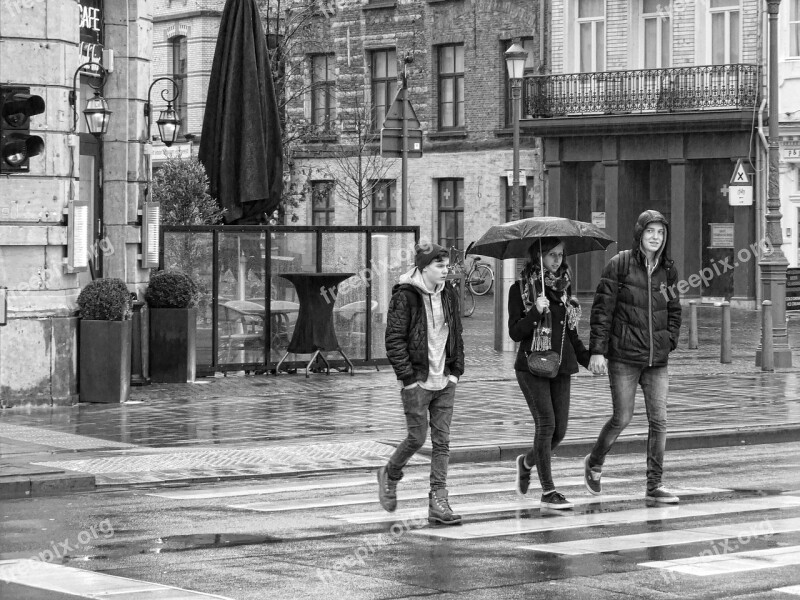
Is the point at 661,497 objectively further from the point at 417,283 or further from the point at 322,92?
the point at 322,92

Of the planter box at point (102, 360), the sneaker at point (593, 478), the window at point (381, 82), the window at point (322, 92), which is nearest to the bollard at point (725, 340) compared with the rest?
the planter box at point (102, 360)

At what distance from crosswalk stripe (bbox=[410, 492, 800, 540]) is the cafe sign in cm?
1007

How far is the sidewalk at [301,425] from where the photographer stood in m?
12.4

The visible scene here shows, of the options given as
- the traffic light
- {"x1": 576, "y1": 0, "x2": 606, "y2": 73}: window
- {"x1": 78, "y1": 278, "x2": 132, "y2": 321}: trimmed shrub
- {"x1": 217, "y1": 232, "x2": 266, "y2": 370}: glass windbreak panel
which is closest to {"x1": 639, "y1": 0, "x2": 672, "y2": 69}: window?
{"x1": 576, "y1": 0, "x2": 606, "y2": 73}: window

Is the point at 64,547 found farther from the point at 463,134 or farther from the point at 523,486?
the point at 463,134

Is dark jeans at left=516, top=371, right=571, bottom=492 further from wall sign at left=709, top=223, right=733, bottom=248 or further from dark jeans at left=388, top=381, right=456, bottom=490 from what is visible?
wall sign at left=709, top=223, right=733, bottom=248

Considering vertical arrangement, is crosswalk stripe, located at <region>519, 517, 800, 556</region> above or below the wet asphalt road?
above

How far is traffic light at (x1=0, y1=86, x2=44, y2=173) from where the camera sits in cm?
1205

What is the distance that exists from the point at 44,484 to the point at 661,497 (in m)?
4.29

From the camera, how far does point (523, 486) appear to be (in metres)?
10.6

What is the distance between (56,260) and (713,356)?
10983 mm

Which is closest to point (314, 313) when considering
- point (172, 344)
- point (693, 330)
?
point (172, 344)

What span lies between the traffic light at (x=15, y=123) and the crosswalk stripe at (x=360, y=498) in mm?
3413

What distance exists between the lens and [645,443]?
14078 millimetres
